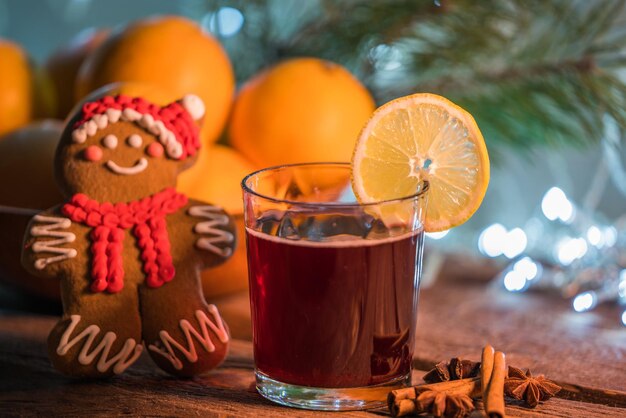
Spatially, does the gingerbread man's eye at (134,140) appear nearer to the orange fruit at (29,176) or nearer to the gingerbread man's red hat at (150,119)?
the gingerbread man's red hat at (150,119)

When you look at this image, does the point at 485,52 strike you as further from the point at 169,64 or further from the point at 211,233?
the point at 211,233

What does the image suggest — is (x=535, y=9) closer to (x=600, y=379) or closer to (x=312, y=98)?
(x=312, y=98)

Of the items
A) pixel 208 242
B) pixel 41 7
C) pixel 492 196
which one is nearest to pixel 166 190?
pixel 208 242

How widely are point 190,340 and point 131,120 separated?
0.21 metres

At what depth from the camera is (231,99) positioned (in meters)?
1.00

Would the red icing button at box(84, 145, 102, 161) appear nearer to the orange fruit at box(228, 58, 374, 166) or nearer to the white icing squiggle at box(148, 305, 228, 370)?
the white icing squiggle at box(148, 305, 228, 370)

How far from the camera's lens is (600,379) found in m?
0.74

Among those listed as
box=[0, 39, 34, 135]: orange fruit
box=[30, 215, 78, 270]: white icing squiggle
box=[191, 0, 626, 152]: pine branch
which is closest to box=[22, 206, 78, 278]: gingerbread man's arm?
box=[30, 215, 78, 270]: white icing squiggle

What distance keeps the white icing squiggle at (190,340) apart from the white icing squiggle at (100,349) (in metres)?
0.02

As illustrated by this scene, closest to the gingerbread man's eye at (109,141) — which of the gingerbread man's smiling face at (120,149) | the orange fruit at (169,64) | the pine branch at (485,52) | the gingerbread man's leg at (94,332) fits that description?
the gingerbread man's smiling face at (120,149)

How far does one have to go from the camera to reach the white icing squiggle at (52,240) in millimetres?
674

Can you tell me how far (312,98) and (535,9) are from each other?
35cm

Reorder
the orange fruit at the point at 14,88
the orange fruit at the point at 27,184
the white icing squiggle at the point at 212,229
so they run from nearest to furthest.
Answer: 1. the white icing squiggle at the point at 212,229
2. the orange fruit at the point at 27,184
3. the orange fruit at the point at 14,88

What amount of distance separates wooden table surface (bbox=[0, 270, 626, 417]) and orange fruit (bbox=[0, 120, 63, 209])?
14 centimetres
